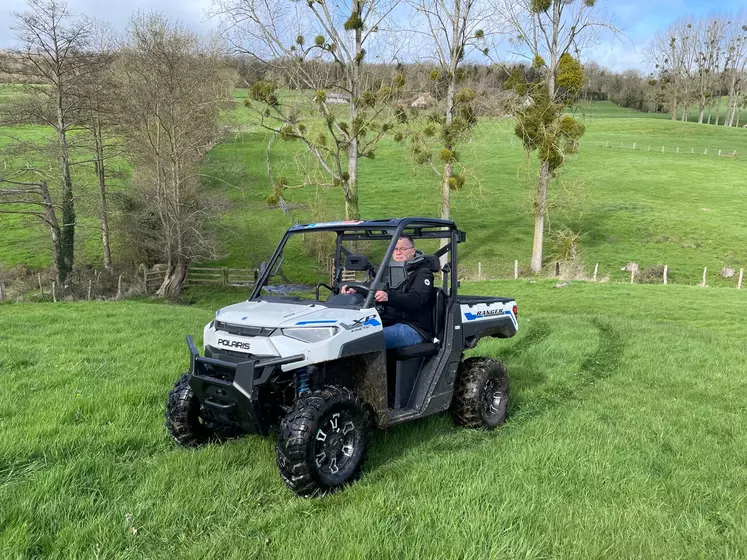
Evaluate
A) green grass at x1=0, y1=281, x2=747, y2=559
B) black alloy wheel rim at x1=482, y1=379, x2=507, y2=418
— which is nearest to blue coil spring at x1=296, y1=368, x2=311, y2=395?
green grass at x1=0, y1=281, x2=747, y2=559

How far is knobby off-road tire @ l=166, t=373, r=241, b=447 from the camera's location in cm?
466

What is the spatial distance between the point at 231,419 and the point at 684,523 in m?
3.39

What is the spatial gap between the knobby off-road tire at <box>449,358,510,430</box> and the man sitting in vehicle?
0.66 m

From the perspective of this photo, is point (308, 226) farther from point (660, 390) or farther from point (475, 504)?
point (660, 390)

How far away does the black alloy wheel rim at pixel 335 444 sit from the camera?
397cm

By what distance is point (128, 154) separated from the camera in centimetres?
2814

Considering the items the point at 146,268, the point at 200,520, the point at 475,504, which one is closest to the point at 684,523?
the point at 475,504

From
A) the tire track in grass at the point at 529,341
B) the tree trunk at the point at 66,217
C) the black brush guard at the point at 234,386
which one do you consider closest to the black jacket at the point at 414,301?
the black brush guard at the point at 234,386

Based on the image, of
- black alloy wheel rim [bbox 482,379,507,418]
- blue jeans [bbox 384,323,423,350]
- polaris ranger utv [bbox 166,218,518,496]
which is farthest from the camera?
black alloy wheel rim [bbox 482,379,507,418]

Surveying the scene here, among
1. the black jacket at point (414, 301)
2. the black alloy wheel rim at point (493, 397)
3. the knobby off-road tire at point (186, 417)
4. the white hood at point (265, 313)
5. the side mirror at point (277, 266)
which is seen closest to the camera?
A: the white hood at point (265, 313)

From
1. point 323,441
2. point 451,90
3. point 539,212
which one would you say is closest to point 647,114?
point 539,212

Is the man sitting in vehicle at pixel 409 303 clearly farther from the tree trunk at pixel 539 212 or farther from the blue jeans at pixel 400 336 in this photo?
the tree trunk at pixel 539 212

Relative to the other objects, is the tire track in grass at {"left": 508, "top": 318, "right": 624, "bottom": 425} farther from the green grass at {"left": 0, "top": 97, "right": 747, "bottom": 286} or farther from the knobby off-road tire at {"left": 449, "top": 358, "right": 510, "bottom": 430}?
the green grass at {"left": 0, "top": 97, "right": 747, "bottom": 286}

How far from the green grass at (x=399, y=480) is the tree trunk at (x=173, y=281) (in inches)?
719
